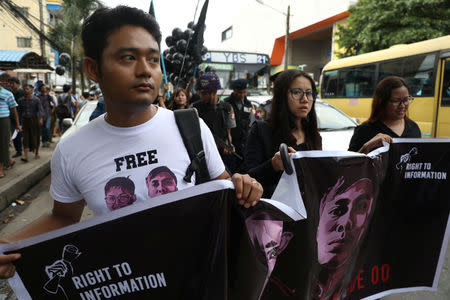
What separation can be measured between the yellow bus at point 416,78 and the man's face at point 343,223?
7883 millimetres

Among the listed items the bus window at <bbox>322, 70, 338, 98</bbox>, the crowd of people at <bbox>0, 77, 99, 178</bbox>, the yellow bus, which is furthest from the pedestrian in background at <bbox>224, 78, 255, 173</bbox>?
the bus window at <bbox>322, 70, 338, 98</bbox>

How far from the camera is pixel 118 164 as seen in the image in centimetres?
123

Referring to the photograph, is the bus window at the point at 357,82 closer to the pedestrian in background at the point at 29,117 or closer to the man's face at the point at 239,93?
the man's face at the point at 239,93

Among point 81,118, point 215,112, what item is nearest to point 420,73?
point 215,112

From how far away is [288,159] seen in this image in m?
1.39

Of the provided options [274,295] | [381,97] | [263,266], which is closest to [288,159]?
[263,266]

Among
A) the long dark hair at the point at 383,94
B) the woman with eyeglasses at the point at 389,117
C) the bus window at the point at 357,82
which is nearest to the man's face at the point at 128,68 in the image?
the woman with eyeglasses at the point at 389,117

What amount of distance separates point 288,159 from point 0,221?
467cm

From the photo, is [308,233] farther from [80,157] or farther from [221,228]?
[80,157]

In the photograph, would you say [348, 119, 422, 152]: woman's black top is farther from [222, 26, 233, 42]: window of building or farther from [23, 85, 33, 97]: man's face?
[222, 26, 233, 42]: window of building

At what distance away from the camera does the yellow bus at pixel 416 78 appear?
27.1ft

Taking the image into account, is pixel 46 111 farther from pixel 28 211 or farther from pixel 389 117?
pixel 389 117

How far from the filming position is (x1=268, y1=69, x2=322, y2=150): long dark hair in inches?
86.1

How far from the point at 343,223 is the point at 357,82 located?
1118 cm
